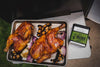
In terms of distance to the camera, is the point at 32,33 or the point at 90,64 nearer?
the point at 32,33

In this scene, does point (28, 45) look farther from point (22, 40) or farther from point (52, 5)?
point (52, 5)

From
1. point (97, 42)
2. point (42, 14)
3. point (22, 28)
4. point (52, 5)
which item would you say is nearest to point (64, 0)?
point (52, 5)

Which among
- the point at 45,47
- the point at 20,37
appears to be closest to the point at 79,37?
the point at 45,47

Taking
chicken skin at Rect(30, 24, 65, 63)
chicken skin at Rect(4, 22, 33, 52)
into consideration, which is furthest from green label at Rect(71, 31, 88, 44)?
chicken skin at Rect(4, 22, 33, 52)

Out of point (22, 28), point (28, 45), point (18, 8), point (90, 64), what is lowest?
point (90, 64)

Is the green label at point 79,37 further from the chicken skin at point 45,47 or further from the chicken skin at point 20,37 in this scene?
the chicken skin at point 20,37

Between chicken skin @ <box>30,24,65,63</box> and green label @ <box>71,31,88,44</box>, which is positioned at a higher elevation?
green label @ <box>71,31,88,44</box>

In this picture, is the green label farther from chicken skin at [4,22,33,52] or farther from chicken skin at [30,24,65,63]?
chicken skin at [4,22,33,52]
